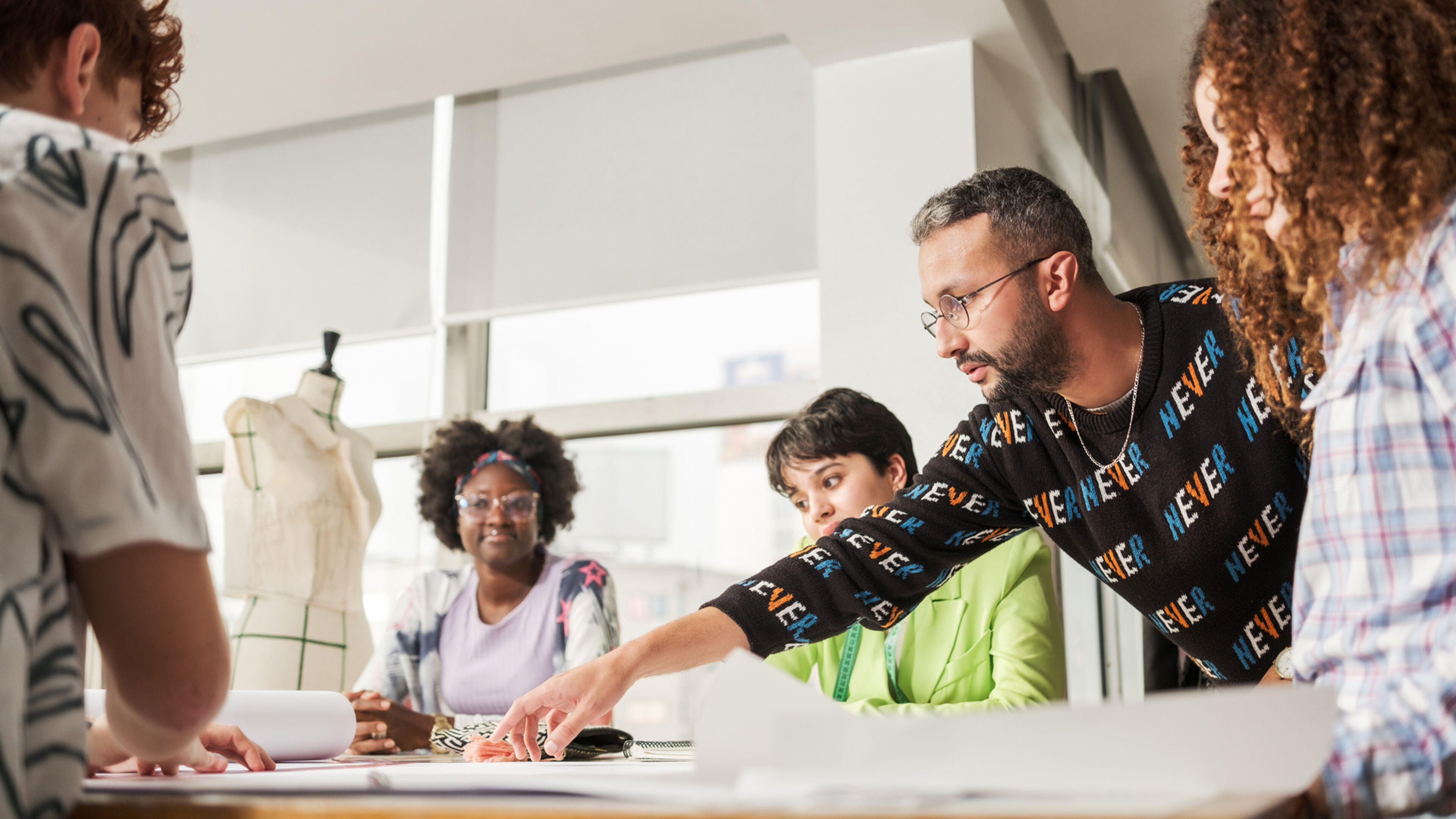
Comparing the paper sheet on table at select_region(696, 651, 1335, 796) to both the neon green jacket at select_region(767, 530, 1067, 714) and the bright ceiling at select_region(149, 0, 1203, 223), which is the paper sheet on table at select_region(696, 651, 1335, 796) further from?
the bright ceiling at select_region(149, 0, 1203, 223)

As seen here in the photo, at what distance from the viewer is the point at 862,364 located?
3000 millimetres

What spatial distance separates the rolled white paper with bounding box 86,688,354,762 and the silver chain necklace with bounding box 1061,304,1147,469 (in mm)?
1059

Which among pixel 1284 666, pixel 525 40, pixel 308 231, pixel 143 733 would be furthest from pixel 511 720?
pixel 308 231

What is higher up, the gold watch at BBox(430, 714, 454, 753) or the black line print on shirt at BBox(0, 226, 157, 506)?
the black line print on shirt at BBox(0, 226, 157, 506)

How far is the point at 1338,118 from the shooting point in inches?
34.4

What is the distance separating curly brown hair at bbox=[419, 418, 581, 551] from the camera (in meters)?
3.59

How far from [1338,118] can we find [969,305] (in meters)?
0.87

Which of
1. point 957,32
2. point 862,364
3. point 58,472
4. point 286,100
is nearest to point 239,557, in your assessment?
point 862,364

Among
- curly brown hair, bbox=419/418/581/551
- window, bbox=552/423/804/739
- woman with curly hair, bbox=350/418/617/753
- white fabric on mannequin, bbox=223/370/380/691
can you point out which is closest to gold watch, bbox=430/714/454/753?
woman with curly hair, bbox=350/418/617/753

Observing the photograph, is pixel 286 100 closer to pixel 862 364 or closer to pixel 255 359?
pixel 255 359

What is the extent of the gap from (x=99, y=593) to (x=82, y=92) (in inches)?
15.8

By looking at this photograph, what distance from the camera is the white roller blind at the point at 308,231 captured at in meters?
4.44

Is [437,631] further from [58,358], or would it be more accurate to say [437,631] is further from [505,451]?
[58,358]

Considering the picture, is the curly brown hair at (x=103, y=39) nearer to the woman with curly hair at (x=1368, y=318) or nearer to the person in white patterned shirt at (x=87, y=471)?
the person in white patterned shirt at (x=87, y=471)
